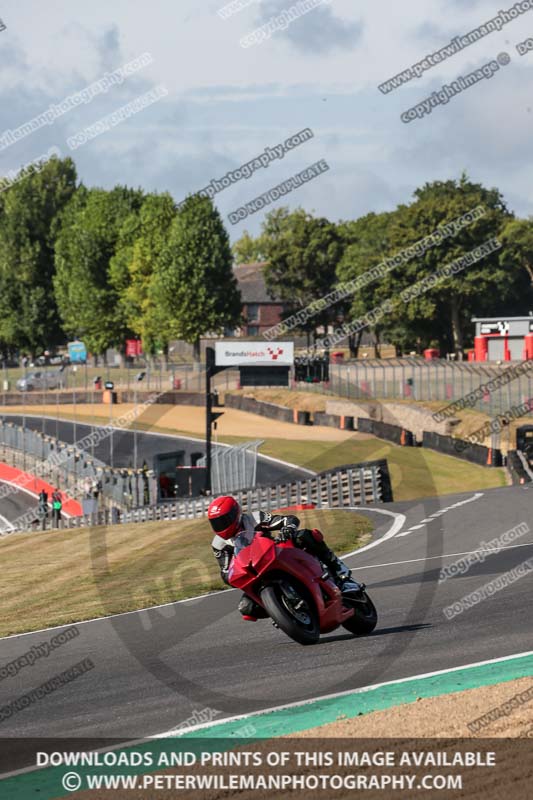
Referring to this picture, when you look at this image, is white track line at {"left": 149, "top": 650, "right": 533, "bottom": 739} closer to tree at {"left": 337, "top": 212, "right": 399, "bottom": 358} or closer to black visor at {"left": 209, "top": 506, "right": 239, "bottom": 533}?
black visor at {"left": 209, "top": 506, "right": 239, "bottom": 533}

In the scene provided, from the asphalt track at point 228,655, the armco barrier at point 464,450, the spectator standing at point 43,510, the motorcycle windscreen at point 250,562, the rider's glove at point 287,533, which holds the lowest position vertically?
the spectator standing at point 43,510

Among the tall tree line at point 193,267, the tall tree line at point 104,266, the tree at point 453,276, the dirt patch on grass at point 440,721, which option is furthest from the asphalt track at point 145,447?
the dirt patch on grass at point 440,721

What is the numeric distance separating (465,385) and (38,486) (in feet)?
78.5

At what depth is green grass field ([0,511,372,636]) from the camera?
48.7 feet

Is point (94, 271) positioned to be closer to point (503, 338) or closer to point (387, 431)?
point (503, 338)

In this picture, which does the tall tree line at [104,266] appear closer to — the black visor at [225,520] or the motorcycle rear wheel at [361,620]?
the motorcycle rear wheel at [361,620]

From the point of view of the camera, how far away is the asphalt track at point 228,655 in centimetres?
794

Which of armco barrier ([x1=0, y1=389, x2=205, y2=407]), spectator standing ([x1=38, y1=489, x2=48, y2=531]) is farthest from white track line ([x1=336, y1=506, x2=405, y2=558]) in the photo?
armco barrier ([x1=0, y1=389, x2=205, y2=407])

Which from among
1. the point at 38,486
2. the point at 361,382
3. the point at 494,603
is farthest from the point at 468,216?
the point at 494,603

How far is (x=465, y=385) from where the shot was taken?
61.2 meters

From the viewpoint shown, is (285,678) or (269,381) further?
(269,381)

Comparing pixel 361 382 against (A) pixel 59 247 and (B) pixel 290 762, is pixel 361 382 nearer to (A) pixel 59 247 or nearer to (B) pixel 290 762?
(A) pixel 59 247

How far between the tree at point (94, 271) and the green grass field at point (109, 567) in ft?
259

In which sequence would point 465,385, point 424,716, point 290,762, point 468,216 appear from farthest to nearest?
point 468,216, point 465,385, point 424,716, point 290,762
